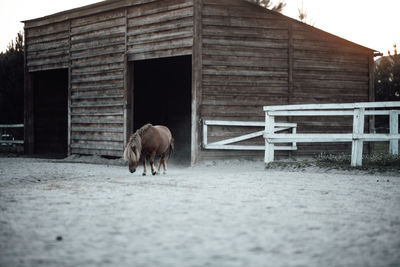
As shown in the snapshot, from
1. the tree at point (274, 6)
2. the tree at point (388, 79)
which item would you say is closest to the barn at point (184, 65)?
the tree at point (274, 6)

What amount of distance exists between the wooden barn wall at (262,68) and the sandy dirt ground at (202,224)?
4.99m

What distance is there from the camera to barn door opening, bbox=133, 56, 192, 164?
696 inches

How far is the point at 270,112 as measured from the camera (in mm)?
11227

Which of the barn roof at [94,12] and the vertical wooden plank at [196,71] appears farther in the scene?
the barn roof at [94,12]

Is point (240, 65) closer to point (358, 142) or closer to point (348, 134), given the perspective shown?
point (348, 134)

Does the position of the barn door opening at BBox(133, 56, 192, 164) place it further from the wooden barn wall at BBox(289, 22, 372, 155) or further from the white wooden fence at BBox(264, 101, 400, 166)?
the white wooden fence at BBox(264, 101, 400, 166)

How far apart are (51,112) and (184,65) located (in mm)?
6004

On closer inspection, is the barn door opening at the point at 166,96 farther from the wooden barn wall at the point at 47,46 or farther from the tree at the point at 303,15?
the tree at the point at 303,15

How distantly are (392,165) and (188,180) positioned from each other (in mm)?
4293

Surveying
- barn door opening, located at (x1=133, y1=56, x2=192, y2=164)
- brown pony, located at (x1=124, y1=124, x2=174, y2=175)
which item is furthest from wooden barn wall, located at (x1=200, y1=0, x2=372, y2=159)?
barn door opening, located at (x1=133, y1=56, x2=192, y2=164)

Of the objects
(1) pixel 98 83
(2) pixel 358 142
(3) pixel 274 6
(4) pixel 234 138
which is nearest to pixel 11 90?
(1) pixel 98 83

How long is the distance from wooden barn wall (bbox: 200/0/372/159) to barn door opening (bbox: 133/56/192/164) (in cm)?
490

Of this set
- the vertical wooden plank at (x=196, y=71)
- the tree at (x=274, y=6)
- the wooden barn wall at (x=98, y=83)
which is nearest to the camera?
the vertical wooden plank at (x=196, y=71)

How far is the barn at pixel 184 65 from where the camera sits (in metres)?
12.6
